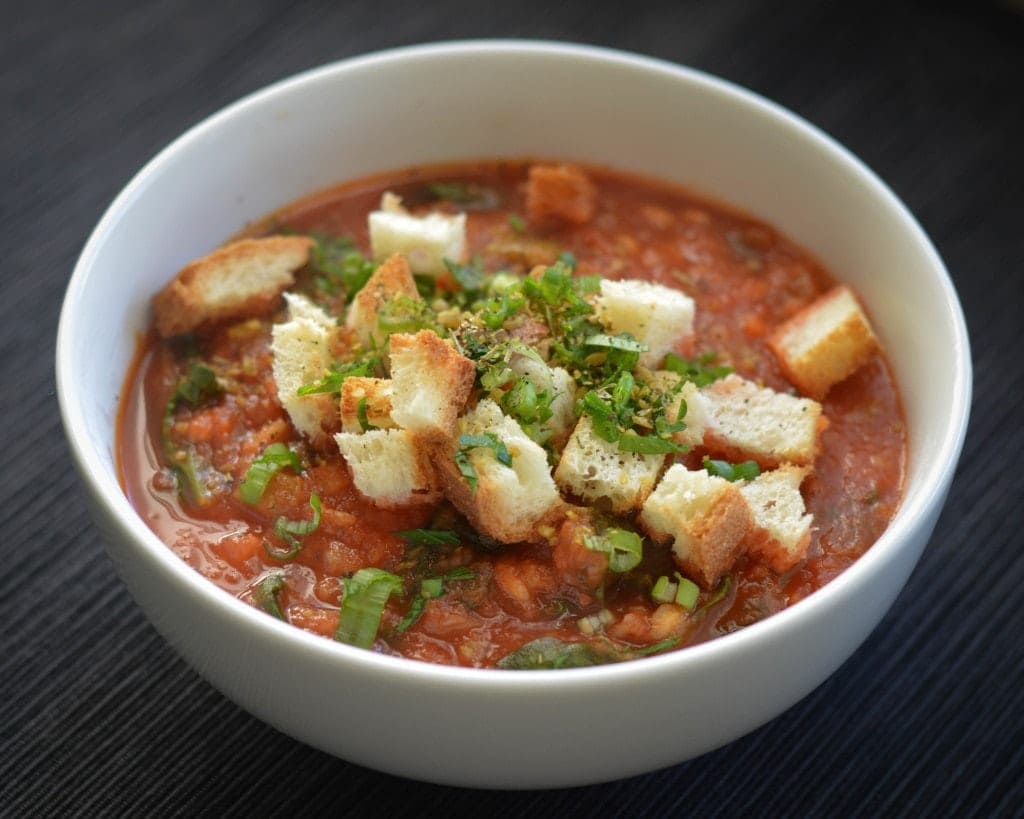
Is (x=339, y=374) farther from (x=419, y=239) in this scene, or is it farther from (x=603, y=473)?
(x=603, y=473)

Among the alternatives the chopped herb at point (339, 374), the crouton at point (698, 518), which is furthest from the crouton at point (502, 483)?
the chopped herb at point (339, 374)

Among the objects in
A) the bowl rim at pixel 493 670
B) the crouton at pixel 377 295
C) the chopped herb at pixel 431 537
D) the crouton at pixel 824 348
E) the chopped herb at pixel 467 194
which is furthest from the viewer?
the chopped herb at pixel 467 194

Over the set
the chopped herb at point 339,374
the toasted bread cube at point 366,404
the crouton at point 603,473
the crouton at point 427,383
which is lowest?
the crouton at point 603,473

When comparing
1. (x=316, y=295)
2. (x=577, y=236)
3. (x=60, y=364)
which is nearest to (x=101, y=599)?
(x=60, y=364)

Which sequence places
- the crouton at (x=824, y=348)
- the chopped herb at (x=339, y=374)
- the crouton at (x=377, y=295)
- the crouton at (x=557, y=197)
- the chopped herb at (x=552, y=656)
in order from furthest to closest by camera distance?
1. the crouton at (x=557, y=197)
2. the crouton at (x=824, y=348)
3. the crouton at (x=377, y=295)
4. the chopped herb at (x=339, y=374)
5. the chopped herb at (x=552, y=656)

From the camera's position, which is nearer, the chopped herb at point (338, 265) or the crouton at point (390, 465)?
the crouton at point (390, 465)

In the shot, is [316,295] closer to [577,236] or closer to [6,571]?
[577,236]

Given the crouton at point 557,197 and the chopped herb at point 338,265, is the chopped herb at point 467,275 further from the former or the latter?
the crouton at point 557,197
